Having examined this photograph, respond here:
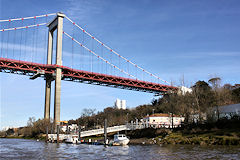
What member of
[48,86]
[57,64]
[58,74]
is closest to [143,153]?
[58,74]

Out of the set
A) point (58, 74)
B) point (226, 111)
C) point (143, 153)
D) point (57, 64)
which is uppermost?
point (57, 64)

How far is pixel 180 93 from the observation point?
59188 millimetres

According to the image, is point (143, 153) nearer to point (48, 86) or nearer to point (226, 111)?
point (226, 111)

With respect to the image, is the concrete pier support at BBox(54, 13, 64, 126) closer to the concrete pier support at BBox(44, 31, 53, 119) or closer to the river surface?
the concrete pier support at BBox(44, 31, 53, 119)

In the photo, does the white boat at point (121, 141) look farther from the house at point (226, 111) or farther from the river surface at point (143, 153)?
the house at point (226, 111)

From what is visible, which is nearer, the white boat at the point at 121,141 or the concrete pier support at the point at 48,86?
the white boat at the point at 121,141

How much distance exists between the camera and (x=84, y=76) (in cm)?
7956

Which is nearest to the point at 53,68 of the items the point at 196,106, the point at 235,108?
the point at 196,106

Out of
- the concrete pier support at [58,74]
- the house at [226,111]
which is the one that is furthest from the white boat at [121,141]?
the concrete pier support at [58,74]

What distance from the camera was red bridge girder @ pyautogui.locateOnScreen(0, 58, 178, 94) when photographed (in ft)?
227

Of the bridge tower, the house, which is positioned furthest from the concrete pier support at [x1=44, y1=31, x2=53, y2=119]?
the house

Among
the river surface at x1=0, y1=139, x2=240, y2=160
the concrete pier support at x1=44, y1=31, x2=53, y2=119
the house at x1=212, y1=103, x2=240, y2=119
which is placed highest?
the concrete pier support at x1=44, y1=31, x2=53, y2=119

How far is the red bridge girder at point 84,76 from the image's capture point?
227 ft

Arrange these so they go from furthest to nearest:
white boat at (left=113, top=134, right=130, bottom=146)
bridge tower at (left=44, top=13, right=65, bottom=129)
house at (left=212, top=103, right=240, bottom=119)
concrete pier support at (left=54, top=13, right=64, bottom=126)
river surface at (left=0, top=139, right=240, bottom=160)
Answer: bridge tower at (left=44, top=13, right=65, bottom=129) → concrete pier support at (left=54, top=13, right=64, bottom=126) → house at (left=212, top=103, right=240, bottom=119) → white boat at (left=113, top=134, right=130, bottom=146) → river surface at (left=0, top=139, right=240, bottom=160)
